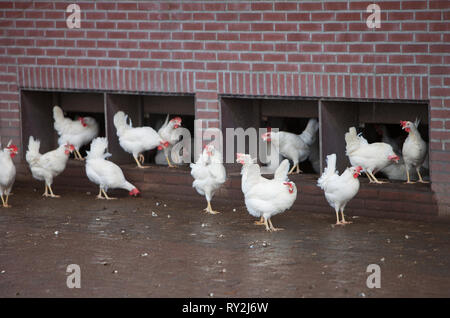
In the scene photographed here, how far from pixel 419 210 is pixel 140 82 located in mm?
4220

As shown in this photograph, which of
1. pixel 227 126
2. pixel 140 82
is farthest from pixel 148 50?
pixel 227 126

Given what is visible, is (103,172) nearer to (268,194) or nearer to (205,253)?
(268,194)

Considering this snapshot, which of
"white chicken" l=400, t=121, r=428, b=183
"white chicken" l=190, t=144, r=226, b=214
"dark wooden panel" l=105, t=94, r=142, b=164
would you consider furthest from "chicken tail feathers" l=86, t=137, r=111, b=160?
"white chicken" l=400, t=121, r=428, b=183

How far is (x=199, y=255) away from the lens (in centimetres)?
870

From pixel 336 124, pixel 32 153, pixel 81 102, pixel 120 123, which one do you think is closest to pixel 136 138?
pixel 120 123

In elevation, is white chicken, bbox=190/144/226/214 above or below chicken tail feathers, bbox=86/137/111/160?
below

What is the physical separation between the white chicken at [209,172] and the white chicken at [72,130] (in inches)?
101

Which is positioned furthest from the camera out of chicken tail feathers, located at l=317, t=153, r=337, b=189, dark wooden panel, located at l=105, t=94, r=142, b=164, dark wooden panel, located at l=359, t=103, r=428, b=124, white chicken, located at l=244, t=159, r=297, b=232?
dark wooden panel, located at l=105, t=94, r=142, b=164

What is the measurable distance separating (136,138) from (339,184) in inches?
132

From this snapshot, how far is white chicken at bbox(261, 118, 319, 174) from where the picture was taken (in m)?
11.3

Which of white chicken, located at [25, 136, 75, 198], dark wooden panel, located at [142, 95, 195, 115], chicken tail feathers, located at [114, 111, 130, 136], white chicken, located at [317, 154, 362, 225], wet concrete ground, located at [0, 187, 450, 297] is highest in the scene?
dark wooden panel, located at [142, 95, 195, 115]

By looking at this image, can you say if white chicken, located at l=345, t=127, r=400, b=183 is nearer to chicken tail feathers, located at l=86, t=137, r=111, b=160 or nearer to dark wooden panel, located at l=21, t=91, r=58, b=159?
Answer: chicken tail feathers, located at l=86, t=137, r=111, b=160

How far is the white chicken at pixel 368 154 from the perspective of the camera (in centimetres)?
1044
